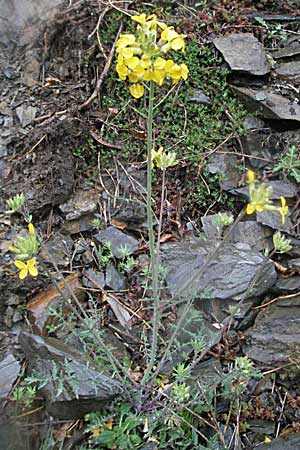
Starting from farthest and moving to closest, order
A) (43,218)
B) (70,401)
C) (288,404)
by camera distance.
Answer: (43,218) < (288,404) < (70,401)

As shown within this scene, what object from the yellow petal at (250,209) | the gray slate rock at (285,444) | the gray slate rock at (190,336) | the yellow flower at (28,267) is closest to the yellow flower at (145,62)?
the yellow petal at (250,209)

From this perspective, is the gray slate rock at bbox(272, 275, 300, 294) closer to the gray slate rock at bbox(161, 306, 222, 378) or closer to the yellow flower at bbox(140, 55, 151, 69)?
the gray slate rock at bbox(161, 306, 222, 378)

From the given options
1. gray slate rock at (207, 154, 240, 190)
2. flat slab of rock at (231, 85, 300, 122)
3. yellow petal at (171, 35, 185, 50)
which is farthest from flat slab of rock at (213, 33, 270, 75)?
yellow petal at (171, 35, 185, 50)

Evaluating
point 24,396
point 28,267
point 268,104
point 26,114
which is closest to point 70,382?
point 24,396

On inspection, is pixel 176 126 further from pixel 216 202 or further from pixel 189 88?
pixel 216 202

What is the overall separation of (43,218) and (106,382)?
1078mm

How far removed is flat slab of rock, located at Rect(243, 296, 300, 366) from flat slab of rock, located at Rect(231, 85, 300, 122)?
114 cm

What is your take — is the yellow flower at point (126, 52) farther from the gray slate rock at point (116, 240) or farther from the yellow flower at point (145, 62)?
the gray slate rock at point (116, 240)

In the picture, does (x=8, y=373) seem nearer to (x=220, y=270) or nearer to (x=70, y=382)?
(x=70, y=382)

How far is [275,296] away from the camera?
8.89 ft

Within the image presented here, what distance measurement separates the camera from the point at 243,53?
3328mm

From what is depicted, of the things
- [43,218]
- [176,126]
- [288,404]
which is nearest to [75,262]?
[43,218]

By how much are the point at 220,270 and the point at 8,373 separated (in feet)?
3.71

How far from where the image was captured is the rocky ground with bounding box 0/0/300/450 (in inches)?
92.7
